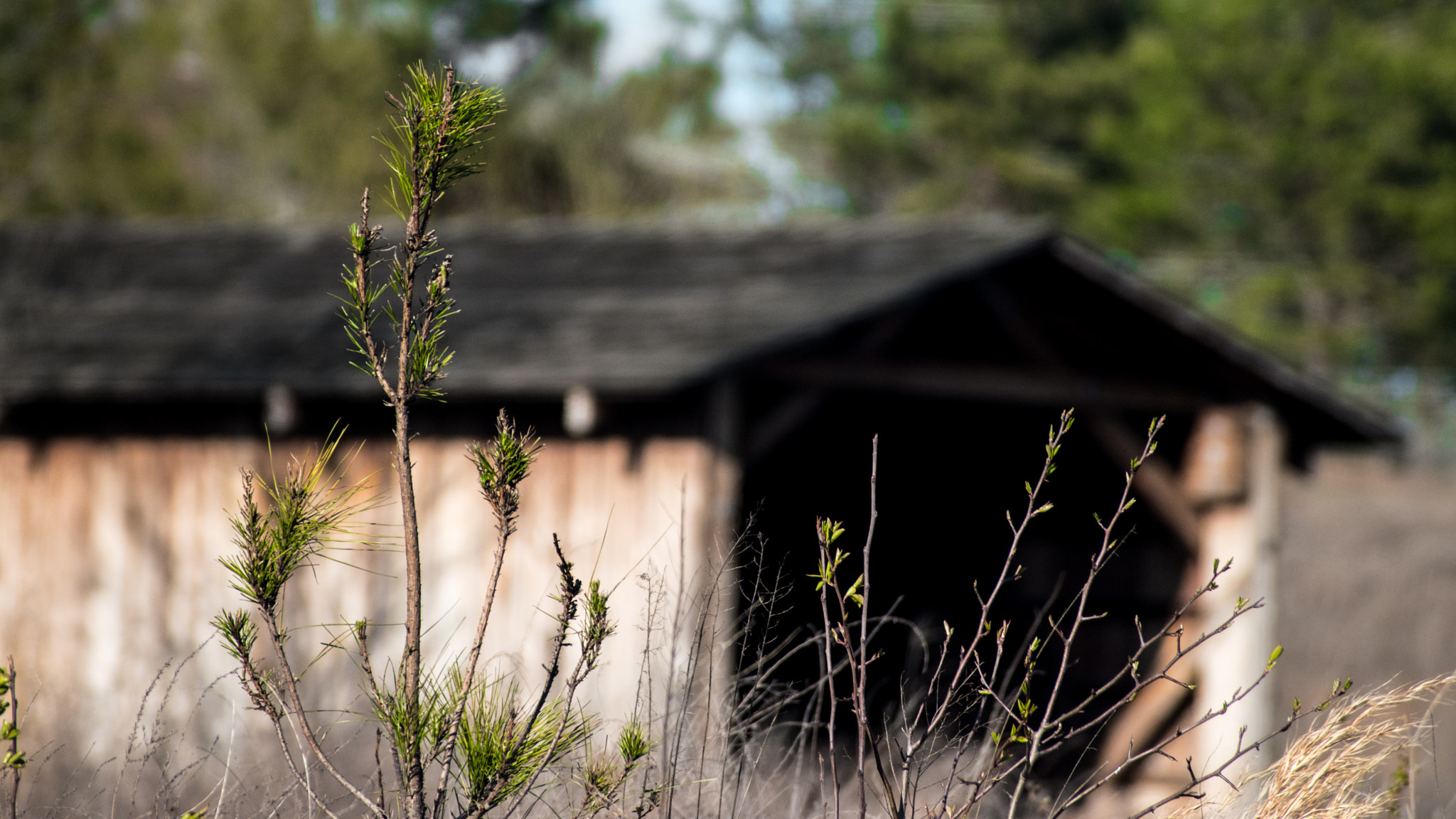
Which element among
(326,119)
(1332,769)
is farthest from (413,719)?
(326,119)

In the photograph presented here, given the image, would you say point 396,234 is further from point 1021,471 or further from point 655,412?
point 1021,471

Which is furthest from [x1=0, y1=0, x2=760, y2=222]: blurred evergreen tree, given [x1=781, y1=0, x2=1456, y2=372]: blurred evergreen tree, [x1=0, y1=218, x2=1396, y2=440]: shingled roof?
[x1=0, y1=218, x2=1396, y2=440]: shingled roof

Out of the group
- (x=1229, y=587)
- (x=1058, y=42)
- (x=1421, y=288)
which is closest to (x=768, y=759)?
(x=1229, y=587)

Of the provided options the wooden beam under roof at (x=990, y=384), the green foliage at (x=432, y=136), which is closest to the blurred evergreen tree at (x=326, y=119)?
Answer: the wooden beam under roof at (x=990, y=384)

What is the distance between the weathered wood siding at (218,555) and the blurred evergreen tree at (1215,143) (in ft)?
46.5

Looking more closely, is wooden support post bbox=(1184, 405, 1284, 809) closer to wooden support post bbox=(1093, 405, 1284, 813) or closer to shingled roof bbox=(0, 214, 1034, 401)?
wooden support post bbox=(1093, 405, 1284, 813)

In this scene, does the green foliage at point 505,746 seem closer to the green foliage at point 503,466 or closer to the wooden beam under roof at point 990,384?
the green foliage at point 503,466

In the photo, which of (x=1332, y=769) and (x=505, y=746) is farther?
(x=1332, y=769)

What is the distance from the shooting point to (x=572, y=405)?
5.96 m

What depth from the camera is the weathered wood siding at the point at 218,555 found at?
632cm

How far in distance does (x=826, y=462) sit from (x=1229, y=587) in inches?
115

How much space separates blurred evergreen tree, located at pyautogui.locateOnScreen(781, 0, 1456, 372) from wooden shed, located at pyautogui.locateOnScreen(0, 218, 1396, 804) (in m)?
11.8

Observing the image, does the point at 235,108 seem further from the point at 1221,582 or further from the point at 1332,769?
the point at 1332,769

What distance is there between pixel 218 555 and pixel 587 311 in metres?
2.24
